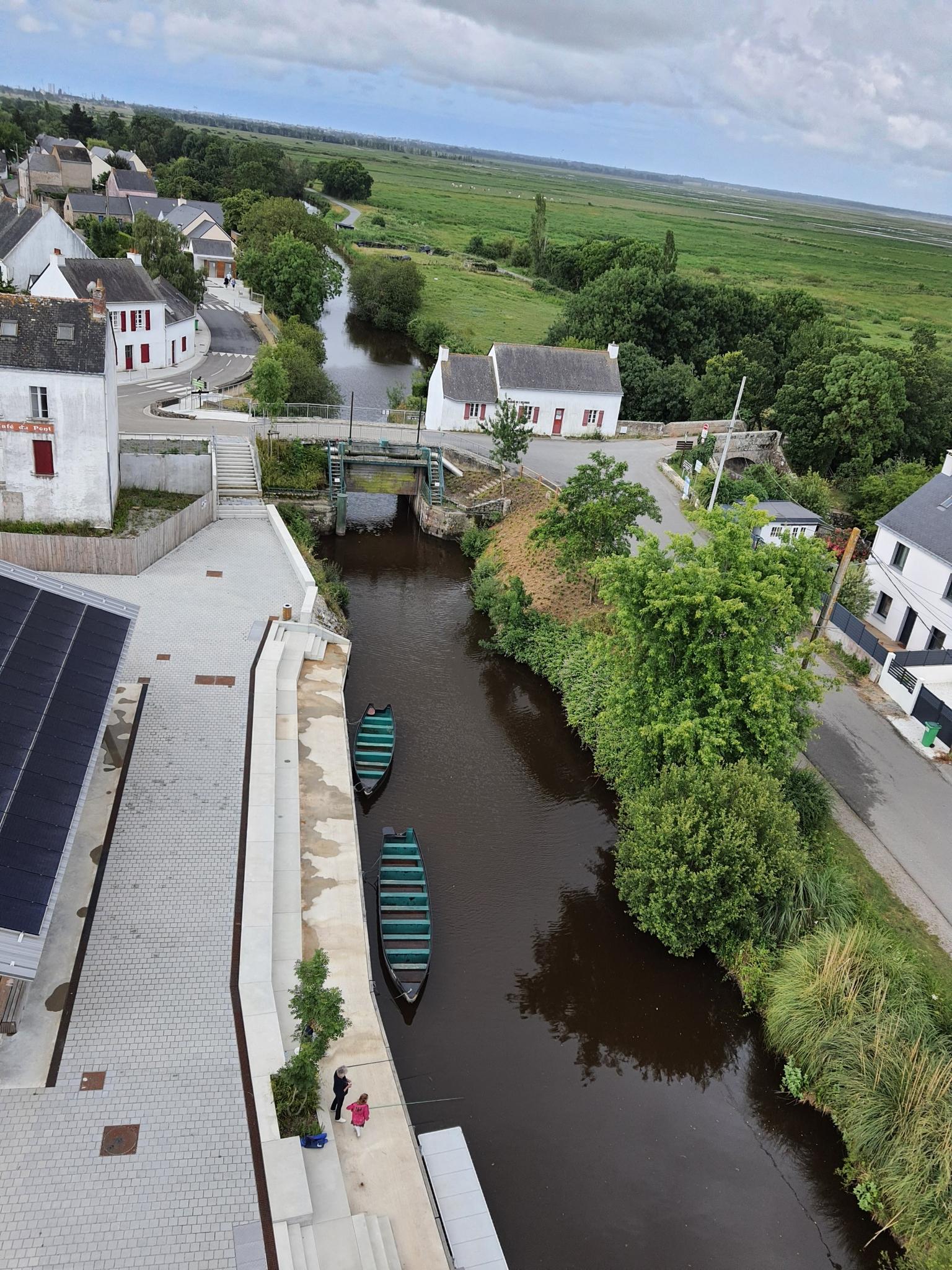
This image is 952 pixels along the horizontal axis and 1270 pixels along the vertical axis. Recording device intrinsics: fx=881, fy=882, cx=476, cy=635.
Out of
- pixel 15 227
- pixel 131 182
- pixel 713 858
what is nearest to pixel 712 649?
pixel 713 858

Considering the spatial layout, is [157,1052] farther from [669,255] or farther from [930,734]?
[669,255]

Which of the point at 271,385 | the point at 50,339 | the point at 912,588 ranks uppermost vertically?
the point at 50,339

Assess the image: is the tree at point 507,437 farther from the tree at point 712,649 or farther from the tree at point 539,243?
the tree at point 539,243

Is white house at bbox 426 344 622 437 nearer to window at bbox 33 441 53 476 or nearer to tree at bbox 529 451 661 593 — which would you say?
tree at bbox 529 451 661 593

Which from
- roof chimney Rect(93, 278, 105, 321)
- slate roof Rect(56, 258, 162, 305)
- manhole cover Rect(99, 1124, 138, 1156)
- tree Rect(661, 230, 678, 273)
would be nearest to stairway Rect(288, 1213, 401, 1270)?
manhole cover Rect(99, 1124, 138, 1156)

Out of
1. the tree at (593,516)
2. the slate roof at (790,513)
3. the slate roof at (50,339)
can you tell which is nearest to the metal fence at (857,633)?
the slate roof at (790,513)

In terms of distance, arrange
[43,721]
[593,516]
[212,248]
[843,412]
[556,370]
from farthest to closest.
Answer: [212,248], [843,412], [556,370], [593,516], [43,721]

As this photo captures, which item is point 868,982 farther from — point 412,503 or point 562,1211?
point 412,503
